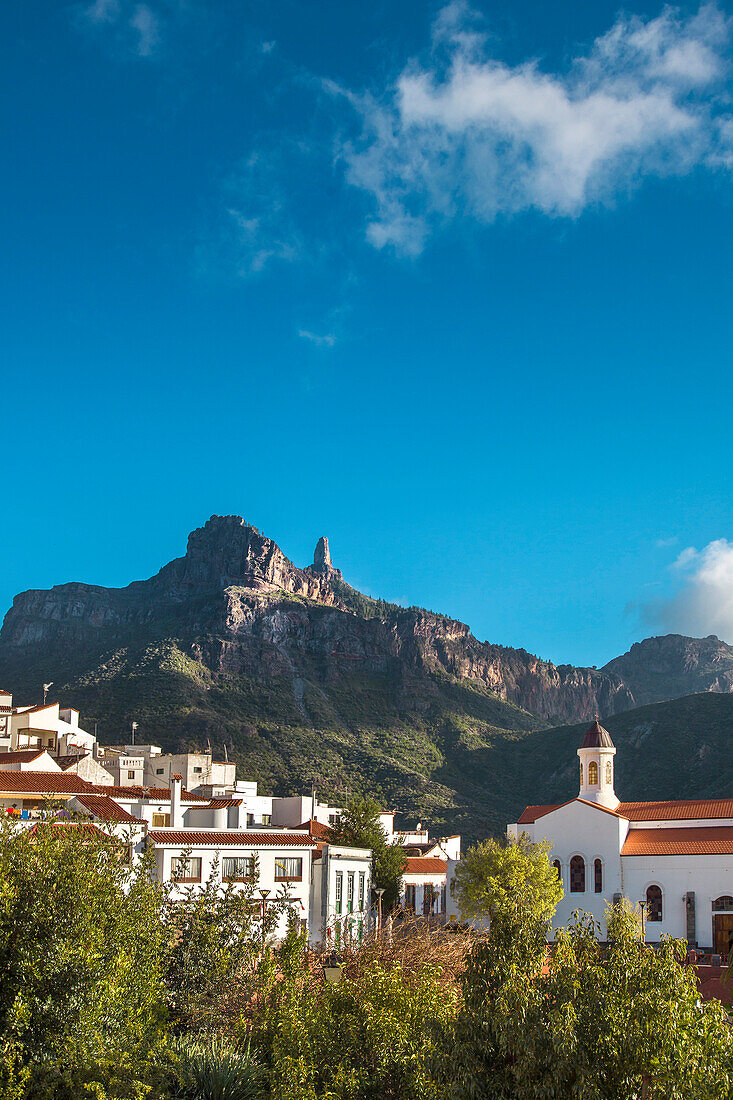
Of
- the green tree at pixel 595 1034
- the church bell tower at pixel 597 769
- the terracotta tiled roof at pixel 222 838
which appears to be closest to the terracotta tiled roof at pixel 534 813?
the church bell tower at pixel 597 769

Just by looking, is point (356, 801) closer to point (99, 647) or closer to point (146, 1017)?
point (146, 1017)

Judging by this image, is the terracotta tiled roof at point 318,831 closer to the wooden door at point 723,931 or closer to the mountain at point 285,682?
the wooden door at point 723,931

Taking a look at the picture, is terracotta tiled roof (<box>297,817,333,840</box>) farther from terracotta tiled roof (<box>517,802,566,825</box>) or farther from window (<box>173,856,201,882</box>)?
window (<box>173,856,201,882</box>)

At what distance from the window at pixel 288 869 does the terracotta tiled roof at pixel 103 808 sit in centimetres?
699

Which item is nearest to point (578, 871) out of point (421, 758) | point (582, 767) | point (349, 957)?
point (582, 767)

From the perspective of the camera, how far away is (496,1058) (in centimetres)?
1582

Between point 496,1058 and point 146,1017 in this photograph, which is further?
point 146,1017

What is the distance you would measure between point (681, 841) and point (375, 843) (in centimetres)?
1986

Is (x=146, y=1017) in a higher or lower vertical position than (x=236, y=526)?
lower

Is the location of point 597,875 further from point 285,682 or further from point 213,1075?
point 285,682

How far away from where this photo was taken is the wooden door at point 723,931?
57.2 m

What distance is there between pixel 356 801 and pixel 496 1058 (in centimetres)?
4676

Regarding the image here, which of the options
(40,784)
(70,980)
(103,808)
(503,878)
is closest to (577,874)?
(503,878)

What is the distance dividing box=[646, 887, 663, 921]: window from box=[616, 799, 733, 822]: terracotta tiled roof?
17.9 ft
